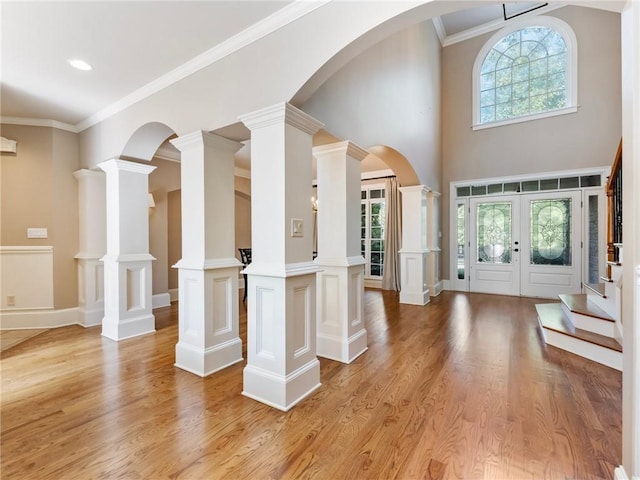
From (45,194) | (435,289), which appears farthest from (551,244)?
(45,194)

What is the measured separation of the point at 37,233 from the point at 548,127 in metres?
8.17

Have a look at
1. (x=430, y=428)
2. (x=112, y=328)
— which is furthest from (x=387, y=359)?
(x=112, y=328)

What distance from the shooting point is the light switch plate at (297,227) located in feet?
6.85

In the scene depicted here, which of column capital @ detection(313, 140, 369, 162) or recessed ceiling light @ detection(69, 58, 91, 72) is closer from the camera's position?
recessed ceiling light @ detection(69, 58, 91, 72)

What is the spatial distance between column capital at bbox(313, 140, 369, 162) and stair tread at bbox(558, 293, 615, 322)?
2788mm

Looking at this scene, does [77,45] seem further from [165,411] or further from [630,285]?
[630,285]

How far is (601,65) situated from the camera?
5.08 metres

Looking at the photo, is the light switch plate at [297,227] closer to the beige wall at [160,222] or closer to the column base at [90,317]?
the column base at [90,317]

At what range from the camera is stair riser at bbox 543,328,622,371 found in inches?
100.0

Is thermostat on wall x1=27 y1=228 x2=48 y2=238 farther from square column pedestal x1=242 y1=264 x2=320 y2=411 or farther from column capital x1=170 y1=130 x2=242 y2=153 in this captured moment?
square column pedestal x1=242 y1=264 x2=320 y2=411

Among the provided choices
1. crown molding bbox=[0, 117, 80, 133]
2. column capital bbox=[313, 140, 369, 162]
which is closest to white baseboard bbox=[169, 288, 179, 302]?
crown molding bbox=[0, 117, 80, 133]

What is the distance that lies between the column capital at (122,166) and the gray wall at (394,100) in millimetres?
2239

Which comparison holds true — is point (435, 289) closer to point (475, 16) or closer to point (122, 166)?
point (122, 166)

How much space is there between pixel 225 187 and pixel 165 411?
1.72 meters
